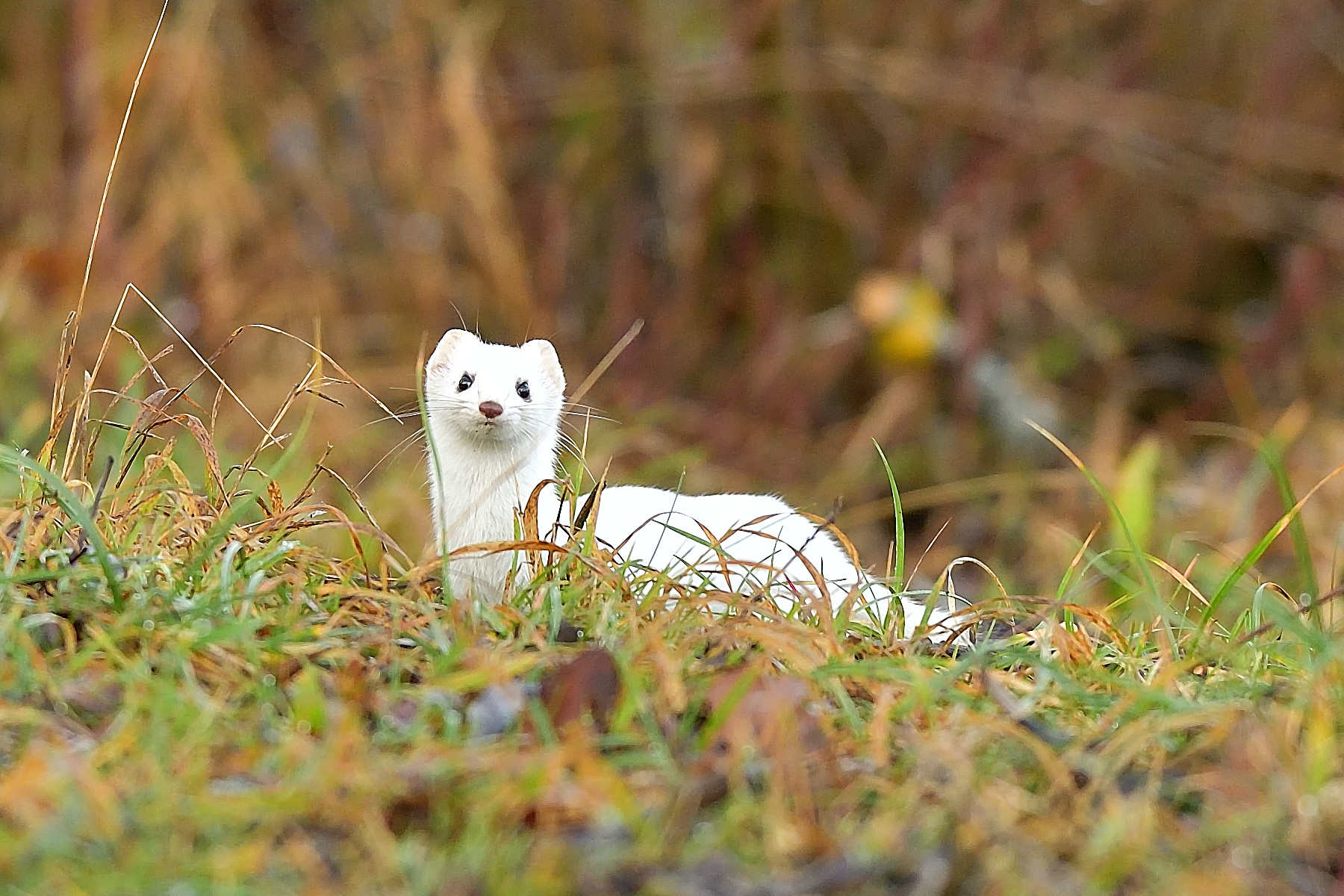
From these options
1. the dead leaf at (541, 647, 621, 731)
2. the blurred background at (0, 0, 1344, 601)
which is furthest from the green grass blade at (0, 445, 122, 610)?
the blurred background at (0, 0, 1344, 601)

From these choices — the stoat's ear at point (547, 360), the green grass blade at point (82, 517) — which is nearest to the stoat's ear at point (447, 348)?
the stoat's ear at point (547, 360)

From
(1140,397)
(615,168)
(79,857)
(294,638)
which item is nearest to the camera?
(79,857)

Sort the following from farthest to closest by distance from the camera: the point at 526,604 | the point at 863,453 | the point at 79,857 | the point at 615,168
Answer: the point at 615,168 → the point at 863,453 → the point at 526,604 → the point at 79,857

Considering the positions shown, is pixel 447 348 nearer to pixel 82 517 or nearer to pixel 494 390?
pixel 494 390

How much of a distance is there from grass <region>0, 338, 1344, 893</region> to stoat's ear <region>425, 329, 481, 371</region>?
2.13ft

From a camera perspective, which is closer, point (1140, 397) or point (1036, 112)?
point (1036, 112)

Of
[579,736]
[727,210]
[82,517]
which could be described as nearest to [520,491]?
[82,517]

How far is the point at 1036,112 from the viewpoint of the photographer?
6223mm

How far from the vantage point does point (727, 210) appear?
6535mm

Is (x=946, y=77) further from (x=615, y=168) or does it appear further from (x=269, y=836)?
(x=269, y=836)

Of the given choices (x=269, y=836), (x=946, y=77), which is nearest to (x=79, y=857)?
(x=269, y=836)

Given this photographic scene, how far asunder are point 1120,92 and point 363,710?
5.50 metres

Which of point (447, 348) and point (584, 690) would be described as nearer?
point (584, 690)

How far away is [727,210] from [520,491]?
371cm
